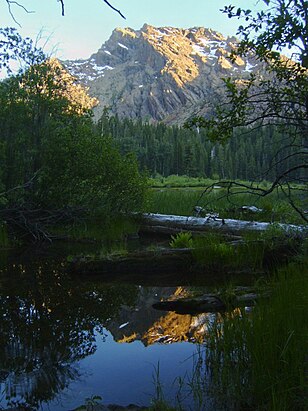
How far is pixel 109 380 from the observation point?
4.49 metres

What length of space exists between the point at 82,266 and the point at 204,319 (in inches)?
158

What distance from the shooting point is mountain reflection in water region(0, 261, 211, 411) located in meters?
4.21

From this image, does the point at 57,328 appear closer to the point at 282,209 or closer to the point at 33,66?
the point at 282,209

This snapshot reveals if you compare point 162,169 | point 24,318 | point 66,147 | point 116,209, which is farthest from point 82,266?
point 162,169

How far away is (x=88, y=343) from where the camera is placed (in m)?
5.52

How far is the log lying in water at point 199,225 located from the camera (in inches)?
481

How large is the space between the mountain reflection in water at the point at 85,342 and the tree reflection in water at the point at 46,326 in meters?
0.01

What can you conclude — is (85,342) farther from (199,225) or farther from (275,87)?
(199,225)

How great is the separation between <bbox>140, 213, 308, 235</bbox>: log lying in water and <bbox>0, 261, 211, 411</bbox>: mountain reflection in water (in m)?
4.74

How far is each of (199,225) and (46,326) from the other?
8.48 meters

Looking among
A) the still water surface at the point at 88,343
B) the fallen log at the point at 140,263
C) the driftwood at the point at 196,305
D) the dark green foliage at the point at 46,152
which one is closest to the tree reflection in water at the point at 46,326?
the still water surface at the point at 88,343

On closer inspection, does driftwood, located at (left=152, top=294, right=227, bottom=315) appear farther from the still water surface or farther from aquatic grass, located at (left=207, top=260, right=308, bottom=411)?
aquatic grass, located at (left=207, top=260, right=308, bottom=411)

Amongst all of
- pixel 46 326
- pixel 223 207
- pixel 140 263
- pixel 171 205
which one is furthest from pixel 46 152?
pixel 46 326

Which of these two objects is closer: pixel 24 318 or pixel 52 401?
pixel 52 401
